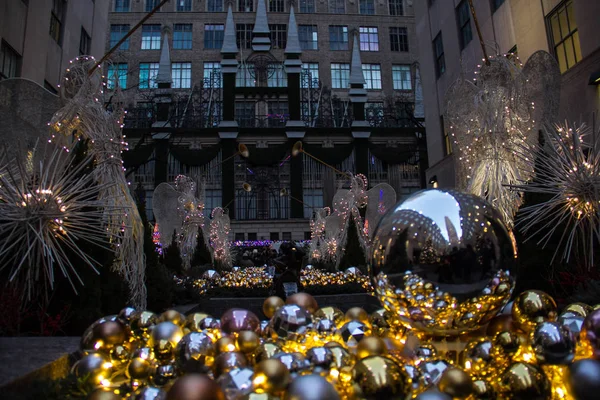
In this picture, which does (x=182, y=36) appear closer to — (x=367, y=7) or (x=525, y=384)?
(x=367, y=7)

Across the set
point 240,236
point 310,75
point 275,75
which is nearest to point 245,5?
point 275,75

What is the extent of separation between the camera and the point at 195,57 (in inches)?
1818

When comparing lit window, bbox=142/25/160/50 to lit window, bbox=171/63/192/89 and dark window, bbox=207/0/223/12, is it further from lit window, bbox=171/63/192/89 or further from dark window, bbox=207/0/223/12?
dark window, bbox=207/0/223/12

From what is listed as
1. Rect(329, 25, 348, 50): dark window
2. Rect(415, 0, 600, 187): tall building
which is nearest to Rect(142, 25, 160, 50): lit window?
Rect(329, 25, 348, 50): dark window

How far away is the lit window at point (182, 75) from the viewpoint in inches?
1815

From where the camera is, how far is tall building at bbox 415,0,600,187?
1198 centimetres

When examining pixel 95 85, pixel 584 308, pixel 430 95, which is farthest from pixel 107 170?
pixel 430 95

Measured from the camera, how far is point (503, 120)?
7672mm

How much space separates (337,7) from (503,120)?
46.2 metres

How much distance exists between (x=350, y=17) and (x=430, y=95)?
2855 cm

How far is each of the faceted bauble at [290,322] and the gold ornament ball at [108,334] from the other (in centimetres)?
82

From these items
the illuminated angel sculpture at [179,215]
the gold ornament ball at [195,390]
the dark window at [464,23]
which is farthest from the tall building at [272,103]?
the gold ornament ball at [195,390]

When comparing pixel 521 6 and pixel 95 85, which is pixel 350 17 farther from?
pixel 95 85

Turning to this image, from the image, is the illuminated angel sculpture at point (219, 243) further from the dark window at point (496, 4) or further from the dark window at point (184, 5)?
the dark window at point (184, 5)
